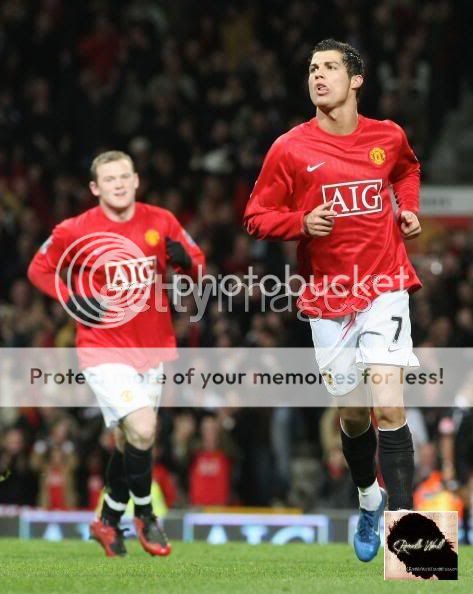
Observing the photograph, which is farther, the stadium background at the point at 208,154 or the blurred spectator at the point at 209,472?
the stadium background at the point at 208,154

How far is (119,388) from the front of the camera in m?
8.58

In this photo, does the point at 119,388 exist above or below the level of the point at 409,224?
below

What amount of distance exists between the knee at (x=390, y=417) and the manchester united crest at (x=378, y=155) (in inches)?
51.2

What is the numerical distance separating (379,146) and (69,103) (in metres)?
10.5

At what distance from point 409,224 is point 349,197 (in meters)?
0.35

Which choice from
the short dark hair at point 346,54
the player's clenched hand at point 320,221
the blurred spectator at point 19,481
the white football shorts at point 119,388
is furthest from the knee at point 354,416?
the blurred spectator at point 19,481

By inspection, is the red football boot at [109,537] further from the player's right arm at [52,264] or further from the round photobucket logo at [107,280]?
the player's right arm at [52,264]

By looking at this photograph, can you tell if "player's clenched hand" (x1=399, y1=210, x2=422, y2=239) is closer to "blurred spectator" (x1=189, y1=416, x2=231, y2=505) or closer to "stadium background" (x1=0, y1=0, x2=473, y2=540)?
"stadium background" (x1=0, y1=0, x2=473, y2=540)

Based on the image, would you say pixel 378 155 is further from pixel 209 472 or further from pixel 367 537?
pixel 209 472

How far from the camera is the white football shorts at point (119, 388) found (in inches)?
337

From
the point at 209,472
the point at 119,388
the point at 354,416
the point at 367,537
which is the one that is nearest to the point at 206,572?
the point at 367,537

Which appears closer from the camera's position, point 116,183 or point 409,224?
point 409,224

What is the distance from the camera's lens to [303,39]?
17625 millimetres

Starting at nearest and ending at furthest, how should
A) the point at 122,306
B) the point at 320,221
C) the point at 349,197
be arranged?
the point at 320,221 < the point at 349,197 < the point at 122,306
